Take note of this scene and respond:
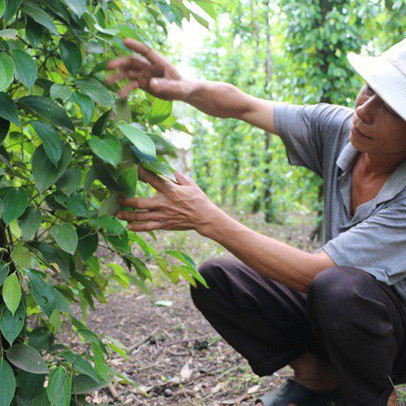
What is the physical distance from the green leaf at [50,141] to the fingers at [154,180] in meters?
0.28

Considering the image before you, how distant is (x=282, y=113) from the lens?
5.86 feet

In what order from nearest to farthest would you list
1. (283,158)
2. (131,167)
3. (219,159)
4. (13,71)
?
1. (13,71)
2. (131,167)
3. (283,158)
4. (219,159)

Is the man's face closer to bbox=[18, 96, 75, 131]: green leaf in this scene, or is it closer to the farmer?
the farmer

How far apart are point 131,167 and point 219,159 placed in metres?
7.00

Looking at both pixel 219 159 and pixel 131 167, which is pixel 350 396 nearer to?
pixel 131 167

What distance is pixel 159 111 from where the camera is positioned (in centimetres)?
122

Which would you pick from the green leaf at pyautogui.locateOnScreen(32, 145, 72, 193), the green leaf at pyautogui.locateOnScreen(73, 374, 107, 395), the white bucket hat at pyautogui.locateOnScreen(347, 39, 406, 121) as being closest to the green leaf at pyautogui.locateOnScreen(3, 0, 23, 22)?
the green leaf at pyautogui.locateOnScreen(32, 145, 72, 193)

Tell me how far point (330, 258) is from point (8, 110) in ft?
2.99

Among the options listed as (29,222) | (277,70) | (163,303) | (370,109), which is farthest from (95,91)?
(277,70)

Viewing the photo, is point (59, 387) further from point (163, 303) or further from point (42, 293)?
point (163, 303)

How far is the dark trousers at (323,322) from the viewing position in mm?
1392

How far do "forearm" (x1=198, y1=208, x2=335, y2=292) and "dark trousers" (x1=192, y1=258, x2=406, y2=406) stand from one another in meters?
0.05

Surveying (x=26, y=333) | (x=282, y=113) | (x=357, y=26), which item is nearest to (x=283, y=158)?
(x=357, y=26)

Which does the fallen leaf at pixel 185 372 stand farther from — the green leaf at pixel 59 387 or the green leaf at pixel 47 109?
the green leaf at pixel 47 109
